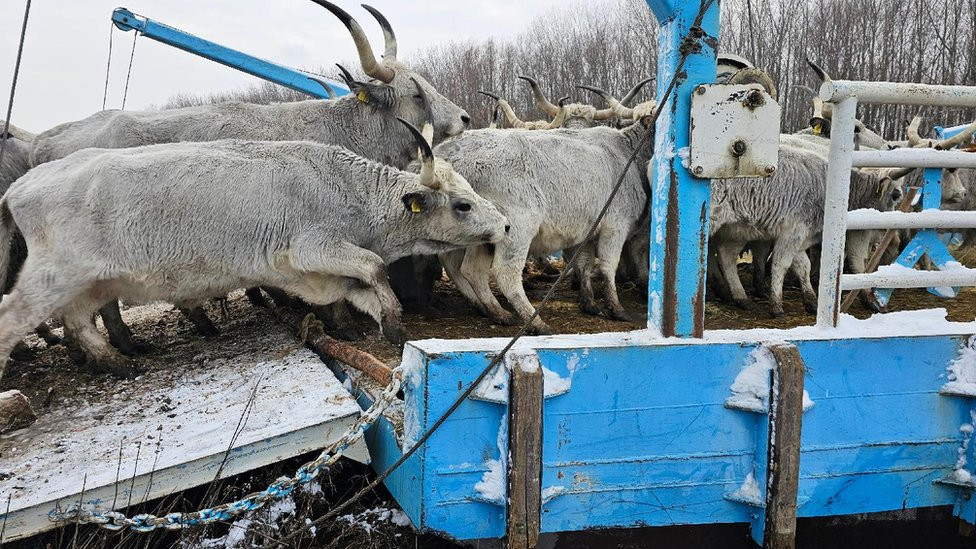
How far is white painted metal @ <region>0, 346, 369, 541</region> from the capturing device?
3646mm

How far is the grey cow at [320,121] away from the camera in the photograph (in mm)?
7207

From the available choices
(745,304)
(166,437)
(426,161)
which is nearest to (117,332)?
(166,437)

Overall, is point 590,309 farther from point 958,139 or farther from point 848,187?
point 958,139

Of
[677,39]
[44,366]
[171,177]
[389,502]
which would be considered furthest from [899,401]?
[44,366]

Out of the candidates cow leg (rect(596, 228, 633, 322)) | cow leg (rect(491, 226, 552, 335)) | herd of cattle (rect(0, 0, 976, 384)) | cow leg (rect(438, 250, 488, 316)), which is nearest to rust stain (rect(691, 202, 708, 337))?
herd of cattle (rect(0, 0, 976, 384))

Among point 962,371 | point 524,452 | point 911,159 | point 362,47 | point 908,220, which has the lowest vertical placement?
point 524,452

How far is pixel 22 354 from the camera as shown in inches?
255

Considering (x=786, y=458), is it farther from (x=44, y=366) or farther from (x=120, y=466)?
(x=44, y=366)

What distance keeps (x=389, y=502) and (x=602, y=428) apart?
1.52 m

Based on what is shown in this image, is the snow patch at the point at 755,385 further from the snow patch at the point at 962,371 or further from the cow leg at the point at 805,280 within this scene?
the cow leg at the point at 805,280

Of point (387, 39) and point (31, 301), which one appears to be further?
point (387, 39)

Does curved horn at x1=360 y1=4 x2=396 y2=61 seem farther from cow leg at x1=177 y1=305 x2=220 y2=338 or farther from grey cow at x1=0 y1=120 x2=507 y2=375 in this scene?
cow leg at x1=177 y1=305 x2=220 y2=338

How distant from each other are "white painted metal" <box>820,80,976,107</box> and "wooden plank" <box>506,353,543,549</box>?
198 centimetres

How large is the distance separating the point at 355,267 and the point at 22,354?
3.06m
